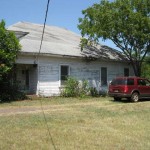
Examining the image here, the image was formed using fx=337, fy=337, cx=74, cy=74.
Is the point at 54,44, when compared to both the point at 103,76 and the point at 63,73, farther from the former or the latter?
the point at 103,76

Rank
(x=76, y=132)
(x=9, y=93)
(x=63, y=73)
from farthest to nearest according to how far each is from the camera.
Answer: (x=63, y=73) → (x=9, y=93) → (x=76, y=132)

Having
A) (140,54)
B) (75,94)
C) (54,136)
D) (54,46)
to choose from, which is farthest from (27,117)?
(140,54)

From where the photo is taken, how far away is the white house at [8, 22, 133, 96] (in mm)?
24047

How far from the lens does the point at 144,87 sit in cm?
2320

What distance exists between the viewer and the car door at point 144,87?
22.9 metres

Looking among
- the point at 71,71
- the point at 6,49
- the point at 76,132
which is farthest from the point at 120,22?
the point at 76,132

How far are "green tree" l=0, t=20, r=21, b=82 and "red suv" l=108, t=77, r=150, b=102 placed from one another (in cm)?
692

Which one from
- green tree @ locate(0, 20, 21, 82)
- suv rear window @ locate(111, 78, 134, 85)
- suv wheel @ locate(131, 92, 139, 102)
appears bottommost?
suv wheel @ locate(131, 92, 139, 102)

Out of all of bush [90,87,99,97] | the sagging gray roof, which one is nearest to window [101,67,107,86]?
the sagging gray roof

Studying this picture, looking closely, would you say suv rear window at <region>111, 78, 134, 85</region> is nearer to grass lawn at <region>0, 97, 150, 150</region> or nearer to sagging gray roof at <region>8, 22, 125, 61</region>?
sagging gray roof at <region>8, 22, 125, 61</region>

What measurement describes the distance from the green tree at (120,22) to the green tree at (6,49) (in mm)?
8271

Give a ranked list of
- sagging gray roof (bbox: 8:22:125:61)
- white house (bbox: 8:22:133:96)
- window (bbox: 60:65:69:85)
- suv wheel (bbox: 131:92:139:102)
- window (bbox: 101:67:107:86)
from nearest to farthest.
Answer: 1. suv wheel (bbox: 131:92:139:102)
2. white house (bbox: 8:22:133:96)
3. sagging gray roof (bbox: 8:22:125:61)
4. window (bbox: 60:65:69:85)
5. window (bbox: 101:67:107:86)

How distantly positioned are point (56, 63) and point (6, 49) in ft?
18.6

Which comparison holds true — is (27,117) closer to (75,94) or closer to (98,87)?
(75,94)
